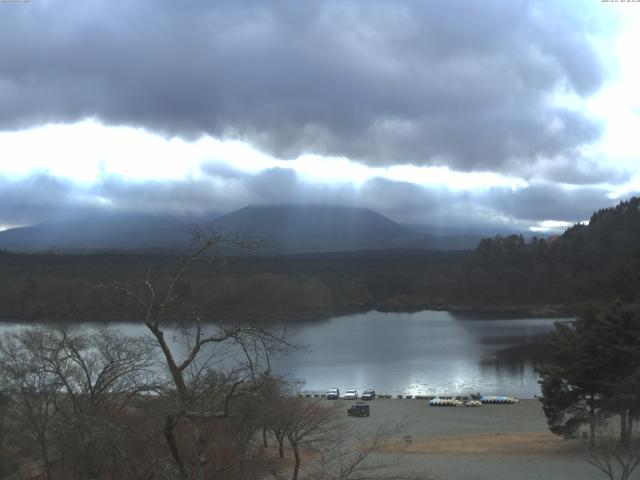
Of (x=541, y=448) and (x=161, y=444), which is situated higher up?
(x=161, y=444)

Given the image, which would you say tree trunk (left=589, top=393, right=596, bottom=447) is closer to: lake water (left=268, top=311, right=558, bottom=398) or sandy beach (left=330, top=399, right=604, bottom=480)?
sandy beach (left=330, top=399, right=604, bottom=480)

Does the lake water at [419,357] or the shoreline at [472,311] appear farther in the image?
the shoreline at [472,311]

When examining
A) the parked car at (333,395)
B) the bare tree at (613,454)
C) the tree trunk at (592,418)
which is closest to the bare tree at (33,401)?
the bare tree at (613,454)

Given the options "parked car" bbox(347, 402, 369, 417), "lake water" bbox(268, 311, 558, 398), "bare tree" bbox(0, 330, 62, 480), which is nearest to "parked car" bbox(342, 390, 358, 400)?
"lake water" bbox(268, 311, 558, 398)

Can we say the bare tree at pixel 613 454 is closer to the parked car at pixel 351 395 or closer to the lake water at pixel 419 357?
the lake water at pixel 419 357

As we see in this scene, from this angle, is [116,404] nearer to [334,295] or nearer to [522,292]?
[334,295]

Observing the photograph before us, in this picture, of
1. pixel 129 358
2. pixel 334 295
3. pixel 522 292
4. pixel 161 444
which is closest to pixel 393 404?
pixel 129 358

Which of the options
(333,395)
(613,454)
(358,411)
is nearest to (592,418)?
(613,454)
